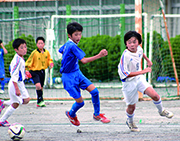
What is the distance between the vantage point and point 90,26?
1280 centimetres

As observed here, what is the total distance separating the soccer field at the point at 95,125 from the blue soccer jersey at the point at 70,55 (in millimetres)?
1047

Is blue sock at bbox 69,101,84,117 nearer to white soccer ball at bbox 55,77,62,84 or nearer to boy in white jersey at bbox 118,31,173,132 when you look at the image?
boy in white jersey at bbox 118,31,173,132

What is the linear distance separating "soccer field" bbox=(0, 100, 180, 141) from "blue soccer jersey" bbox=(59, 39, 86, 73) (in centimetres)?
105

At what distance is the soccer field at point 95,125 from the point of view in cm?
516

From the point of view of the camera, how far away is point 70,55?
5551 millimetres

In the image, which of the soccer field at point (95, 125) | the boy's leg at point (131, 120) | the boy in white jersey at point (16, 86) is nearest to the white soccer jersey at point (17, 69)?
the boy in white jersey at point (16, 86)

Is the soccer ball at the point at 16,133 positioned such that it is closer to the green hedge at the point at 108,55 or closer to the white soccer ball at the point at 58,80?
the green hedge at the point at 108,55

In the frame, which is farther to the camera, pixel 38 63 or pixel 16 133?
pixel 38 63

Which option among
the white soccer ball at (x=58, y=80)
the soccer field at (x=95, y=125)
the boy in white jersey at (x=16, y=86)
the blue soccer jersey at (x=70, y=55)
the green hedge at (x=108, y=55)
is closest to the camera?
the soccer field at (x=95, y=125)

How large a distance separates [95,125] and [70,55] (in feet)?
4.76

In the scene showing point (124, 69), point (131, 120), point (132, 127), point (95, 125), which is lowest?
point (95, 125)

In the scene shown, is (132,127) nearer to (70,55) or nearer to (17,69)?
(70,55)

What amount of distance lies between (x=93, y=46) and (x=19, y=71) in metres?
7.62

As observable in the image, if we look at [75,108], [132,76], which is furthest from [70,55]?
[132,76]
